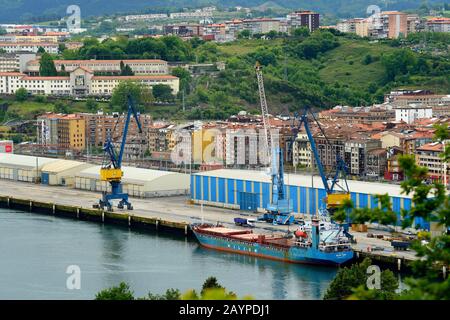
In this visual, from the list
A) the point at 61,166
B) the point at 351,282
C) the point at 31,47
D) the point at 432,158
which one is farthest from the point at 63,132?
the point at 351,282

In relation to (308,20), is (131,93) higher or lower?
lower

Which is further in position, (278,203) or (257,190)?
(257,190)

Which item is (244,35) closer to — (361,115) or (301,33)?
(301,33)

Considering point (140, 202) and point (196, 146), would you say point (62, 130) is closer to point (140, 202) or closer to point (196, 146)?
point (196, 146)

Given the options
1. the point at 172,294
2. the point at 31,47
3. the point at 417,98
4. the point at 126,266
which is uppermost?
the point at 31,47

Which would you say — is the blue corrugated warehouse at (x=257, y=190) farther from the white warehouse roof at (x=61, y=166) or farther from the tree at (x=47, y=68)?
the tree at (x=47, y=68)

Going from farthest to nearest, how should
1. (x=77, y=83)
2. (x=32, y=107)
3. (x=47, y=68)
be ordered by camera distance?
(x=47, y=68) < (x=77, y=83) < (x=32, y=107)
